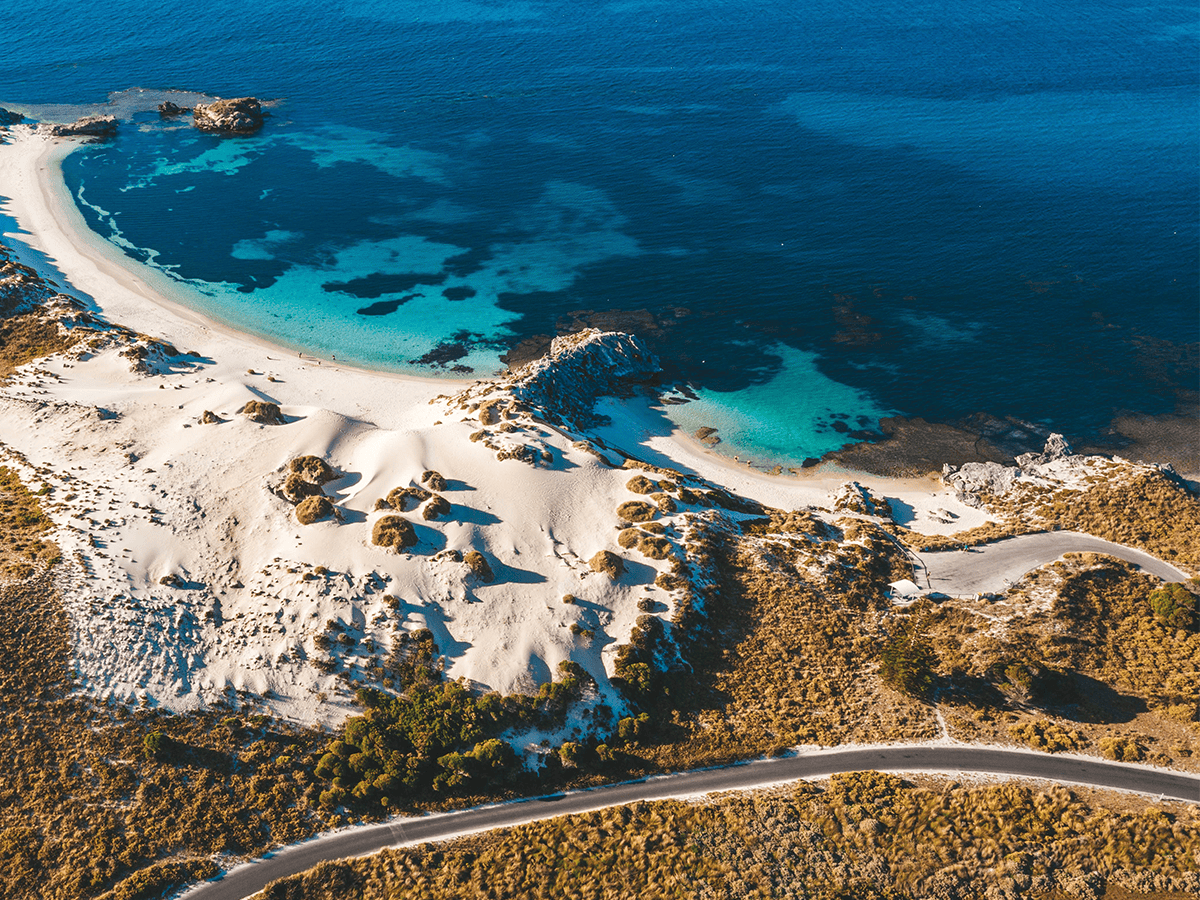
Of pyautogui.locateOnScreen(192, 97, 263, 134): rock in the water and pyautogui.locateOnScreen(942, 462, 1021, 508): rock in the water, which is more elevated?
pyautogui.locateOnScreen(192, 97, 263, 134): rock in the water

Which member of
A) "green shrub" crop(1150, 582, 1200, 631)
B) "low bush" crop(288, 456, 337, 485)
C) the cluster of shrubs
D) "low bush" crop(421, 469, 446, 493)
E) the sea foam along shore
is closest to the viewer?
the cluster of shrubs

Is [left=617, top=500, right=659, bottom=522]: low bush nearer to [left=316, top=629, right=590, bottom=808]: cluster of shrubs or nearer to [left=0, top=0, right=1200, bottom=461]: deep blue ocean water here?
[left=316, top=629, right=590, bottom=808]: cluster of shrubs

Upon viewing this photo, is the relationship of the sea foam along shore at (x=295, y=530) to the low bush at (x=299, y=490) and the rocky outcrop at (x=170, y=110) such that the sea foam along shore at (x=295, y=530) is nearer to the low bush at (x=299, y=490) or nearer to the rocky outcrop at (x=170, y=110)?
the low bush at (x=299, y=490)

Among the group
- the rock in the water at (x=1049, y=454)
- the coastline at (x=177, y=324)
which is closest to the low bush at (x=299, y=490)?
the coastline at (x=177, y=324)

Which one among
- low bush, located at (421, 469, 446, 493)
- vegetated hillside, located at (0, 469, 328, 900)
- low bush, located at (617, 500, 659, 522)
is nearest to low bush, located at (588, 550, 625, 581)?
low bush, located at (617, 500, 659, 522)

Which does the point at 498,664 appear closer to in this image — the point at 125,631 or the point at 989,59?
the point at 125,631

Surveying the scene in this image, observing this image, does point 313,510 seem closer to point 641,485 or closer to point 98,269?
point 641,485

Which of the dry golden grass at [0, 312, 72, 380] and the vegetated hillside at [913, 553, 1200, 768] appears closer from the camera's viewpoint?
the vegetated hillside at [913, 553, 1200, 768]

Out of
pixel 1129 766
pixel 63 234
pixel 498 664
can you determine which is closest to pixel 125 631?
pixel 498 664

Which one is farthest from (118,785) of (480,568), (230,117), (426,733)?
(230,117)
